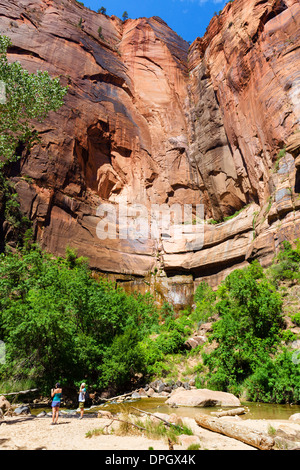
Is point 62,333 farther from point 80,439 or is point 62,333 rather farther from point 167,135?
point 167,135

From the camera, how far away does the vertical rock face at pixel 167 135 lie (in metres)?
25.8

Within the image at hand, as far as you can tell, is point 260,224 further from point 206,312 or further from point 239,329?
point 239,329

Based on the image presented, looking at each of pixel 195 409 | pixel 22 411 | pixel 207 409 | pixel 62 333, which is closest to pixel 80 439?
pixel 22 411

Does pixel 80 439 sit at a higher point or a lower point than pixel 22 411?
higher

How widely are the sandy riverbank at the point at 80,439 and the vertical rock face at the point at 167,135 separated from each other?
1581 centimetres

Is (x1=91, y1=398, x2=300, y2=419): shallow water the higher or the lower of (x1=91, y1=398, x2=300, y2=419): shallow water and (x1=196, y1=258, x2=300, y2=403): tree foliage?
the lower

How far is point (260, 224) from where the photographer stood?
81.4ft

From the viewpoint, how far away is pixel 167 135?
4081 centimetres

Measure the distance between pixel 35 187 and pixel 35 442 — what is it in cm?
2406

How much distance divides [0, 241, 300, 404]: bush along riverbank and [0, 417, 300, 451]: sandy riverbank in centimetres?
373

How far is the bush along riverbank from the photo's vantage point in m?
12.3

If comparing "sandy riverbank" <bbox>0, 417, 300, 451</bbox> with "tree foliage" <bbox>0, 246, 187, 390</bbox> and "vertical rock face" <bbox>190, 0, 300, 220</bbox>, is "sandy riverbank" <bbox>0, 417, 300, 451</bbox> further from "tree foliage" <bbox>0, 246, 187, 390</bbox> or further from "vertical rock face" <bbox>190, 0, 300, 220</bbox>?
"vertical rock face" <bbox>190, 0, 300, 220</bbox>

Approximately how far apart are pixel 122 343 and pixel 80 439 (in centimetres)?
798

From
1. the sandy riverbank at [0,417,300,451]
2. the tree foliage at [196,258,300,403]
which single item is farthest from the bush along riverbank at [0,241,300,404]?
the sandy riverbank at [0,417,300,451]
